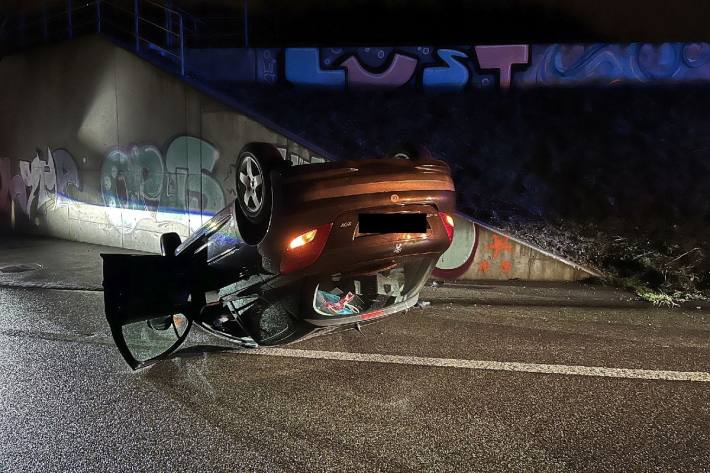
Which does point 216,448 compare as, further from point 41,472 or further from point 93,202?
point 93,202

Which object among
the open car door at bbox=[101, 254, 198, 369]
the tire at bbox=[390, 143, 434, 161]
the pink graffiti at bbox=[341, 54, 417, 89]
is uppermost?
the pink graffiti at bbox=[341, 54, 417, 89]

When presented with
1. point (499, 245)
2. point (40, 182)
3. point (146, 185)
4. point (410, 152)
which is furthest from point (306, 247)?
point (40, 182)

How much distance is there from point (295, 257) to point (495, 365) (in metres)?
1.96

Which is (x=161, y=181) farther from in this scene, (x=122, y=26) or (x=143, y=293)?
(x=143, y=293)

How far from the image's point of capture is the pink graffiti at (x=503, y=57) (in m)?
10.5

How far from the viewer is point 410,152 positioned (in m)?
4.20

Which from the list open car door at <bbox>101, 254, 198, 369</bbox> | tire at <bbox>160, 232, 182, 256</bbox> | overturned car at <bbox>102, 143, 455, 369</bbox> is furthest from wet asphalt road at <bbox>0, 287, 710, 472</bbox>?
tire at <bbox>160, 232, 182, 256</bbox>

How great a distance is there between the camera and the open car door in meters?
3.96

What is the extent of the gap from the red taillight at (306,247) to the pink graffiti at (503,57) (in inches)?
335

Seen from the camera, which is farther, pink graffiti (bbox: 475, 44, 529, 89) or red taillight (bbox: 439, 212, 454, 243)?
pink graffiti (bbox: 475, 44, 529, 89)

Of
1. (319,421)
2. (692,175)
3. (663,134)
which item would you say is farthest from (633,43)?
(319,421)

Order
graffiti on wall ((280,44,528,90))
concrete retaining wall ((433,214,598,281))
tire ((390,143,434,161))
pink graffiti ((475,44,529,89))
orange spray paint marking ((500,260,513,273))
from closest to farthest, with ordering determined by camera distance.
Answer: tire ((390,143,434,161))
concrete retaining wall ((433,214,598,281))
orange spray paint marking ((500,260,513,273))
pink graffiti ((475,44,529,89))
graffiti on wall ((280,44,528,90))

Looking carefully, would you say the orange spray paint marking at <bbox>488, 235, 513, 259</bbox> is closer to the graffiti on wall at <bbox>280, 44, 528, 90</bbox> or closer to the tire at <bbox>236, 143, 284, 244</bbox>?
the tire at <bbox>236, 143, 284, 244</bbox>

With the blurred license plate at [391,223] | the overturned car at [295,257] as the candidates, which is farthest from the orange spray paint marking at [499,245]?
the blurred license plate at [391,223]
